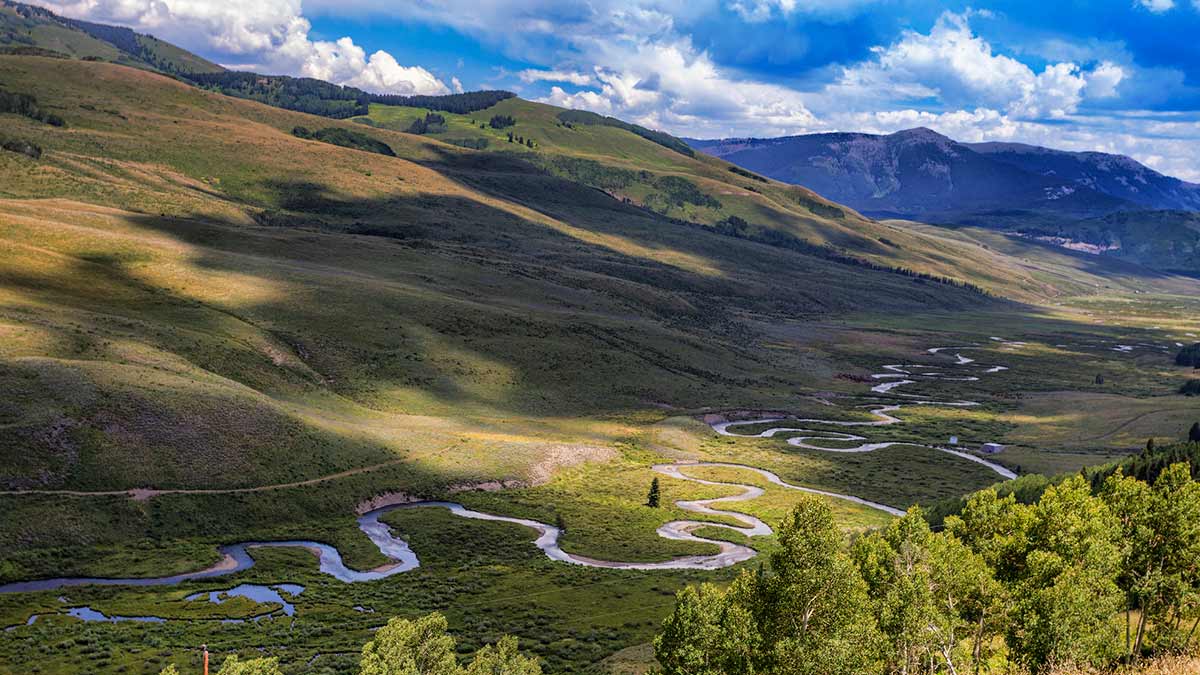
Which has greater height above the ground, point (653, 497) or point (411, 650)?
point (411, 650)

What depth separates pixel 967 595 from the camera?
51.9 metres

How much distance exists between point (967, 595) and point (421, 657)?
104 ft

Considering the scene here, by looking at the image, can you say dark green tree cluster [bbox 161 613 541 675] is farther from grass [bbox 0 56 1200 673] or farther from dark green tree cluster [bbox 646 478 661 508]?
dark green tree cluster [bbox 646 478 661 508]

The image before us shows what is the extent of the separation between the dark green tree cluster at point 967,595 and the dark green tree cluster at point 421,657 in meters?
11.3

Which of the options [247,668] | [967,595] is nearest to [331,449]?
[247,668]

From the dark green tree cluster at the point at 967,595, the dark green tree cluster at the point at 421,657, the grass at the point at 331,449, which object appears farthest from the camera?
the grass at the point at 331,449

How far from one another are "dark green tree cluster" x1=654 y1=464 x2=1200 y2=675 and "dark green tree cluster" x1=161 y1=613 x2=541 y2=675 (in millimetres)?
11264

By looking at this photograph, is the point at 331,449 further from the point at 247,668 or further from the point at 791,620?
the point at 791,620

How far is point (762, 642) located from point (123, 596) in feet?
204

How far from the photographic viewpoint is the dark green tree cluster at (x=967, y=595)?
4175 centimetres

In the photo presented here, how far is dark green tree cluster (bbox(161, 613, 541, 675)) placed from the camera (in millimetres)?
47594

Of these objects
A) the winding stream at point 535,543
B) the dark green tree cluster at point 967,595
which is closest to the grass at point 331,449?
the winding stream at point 535,543

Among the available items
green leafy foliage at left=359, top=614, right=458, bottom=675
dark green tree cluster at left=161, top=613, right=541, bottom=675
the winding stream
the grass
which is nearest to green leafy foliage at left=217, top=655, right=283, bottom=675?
dark green tree cluster at left=161, top=613, right=541, bottom=675

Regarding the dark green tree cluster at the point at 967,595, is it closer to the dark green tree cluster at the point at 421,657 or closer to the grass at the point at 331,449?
the dark green tree cluster at the point at 421,657
